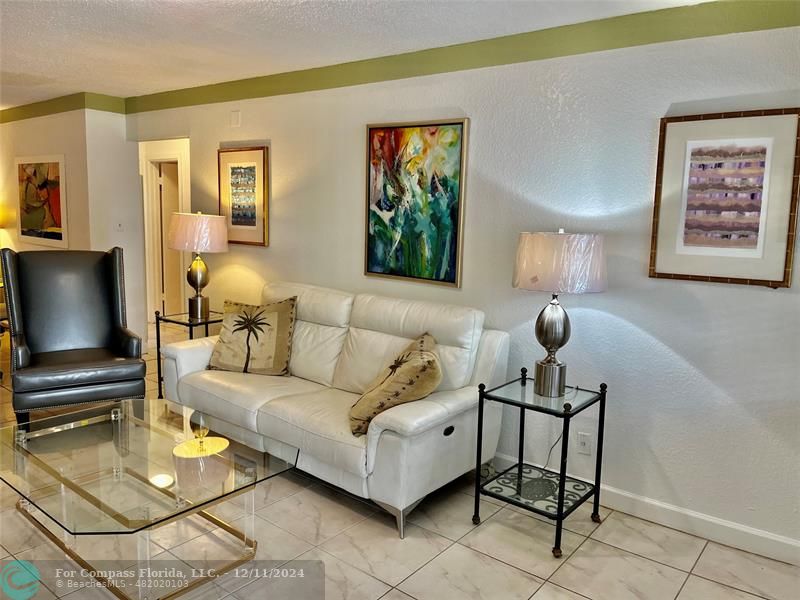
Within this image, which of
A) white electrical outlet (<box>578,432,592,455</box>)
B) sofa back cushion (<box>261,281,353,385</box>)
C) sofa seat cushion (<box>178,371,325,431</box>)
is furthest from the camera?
sofa back cushion (<box>261,281,353,385</box>)

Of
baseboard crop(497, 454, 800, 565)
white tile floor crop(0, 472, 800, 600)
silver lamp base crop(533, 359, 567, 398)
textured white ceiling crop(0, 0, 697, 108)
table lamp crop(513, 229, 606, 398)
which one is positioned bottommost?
white tile floor crop(0, 472, 800, 600)

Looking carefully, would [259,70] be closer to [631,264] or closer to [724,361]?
[631,264]

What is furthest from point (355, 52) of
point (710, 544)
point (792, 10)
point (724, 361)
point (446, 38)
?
point (710, 544)

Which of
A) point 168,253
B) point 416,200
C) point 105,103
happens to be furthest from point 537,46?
point 168,253

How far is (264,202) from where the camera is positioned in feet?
14.9

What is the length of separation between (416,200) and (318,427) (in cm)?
147

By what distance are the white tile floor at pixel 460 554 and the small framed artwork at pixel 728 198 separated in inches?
47.5

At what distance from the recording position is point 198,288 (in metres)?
4.64

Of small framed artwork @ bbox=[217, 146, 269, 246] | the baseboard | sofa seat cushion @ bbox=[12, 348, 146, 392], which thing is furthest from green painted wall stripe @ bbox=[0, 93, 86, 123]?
the baseboard

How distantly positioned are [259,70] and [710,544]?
3832mm

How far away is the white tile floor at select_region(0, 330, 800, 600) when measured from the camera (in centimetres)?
240

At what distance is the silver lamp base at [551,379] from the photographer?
2881 millimetres

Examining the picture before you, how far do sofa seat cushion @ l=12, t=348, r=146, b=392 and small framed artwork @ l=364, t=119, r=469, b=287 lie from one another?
1610mm

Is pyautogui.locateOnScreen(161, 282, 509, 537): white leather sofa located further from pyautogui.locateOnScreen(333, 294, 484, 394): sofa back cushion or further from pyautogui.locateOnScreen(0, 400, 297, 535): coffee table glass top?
pyautogui.locateOnScreen(0, 400, 297, 535): coffee table glass top
